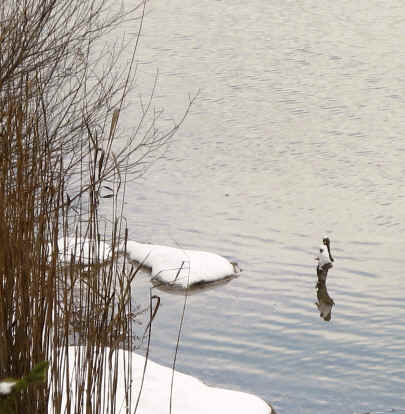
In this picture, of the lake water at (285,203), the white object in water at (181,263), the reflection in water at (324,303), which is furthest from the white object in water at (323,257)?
the white object in water at (181,263)

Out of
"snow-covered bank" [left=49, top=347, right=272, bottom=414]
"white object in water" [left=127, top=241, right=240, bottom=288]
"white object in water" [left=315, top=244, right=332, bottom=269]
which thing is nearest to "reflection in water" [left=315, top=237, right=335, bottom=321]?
"white object in water" [left=315, top=244, right=332, bottom=269]

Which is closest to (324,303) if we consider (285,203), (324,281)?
(324,281)

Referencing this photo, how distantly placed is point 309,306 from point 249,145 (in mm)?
5181

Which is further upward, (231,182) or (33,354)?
(33,354)

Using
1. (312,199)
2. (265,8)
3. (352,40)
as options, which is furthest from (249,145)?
(265,8)

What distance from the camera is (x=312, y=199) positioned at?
1146 centimetres

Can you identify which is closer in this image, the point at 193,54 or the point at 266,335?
the point at 266,335

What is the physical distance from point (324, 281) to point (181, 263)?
153 centimetres

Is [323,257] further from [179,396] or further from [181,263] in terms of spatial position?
[179,396]

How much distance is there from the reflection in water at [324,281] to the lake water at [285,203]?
83mm

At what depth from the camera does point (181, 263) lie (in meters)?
9.06

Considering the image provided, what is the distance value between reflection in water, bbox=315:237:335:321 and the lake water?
8 centimetres

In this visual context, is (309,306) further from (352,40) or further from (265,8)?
(265,8)

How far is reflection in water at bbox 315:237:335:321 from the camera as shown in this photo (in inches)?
341
